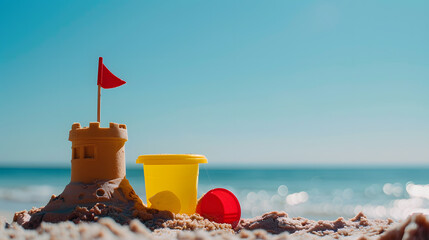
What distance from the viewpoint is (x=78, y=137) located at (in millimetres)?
3344

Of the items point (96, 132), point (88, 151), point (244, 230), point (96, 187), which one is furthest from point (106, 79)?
point (244, 230)

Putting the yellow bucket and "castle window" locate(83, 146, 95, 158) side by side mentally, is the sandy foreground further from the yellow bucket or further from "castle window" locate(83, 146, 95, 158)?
"castle window" locate(83, 146, 95, 158)

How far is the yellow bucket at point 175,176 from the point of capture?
3.55m

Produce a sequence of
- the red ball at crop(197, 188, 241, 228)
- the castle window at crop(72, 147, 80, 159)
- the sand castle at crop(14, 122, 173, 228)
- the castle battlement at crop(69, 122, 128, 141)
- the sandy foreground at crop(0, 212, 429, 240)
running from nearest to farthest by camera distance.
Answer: the sandy foreground at crop(0, 212, 429, 240) < the sand castle at crop(14, 122, 173, 228) < the castle battlement at crop(69, 122, 128, 141) < the castle window at crop(72, 147, 80, 159) < the red ball at crop(197, 188, 241, 228)

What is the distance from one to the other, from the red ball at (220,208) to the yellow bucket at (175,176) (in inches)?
4.9

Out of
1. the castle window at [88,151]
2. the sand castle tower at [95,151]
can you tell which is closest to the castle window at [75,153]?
the sand castle tower at [95,151]

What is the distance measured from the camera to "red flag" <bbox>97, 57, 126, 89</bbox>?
3.61 metres

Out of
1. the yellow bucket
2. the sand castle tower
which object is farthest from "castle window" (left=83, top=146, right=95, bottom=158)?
the yellow bucket

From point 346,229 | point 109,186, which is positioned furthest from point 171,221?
point 346,229

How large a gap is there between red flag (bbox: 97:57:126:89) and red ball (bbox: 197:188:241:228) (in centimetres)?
142

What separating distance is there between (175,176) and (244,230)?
1.60 meters

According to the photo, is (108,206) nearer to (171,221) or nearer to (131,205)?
(131,205)

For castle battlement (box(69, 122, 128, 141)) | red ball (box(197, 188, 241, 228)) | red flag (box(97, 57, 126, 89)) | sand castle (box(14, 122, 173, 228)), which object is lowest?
red ball (box(197, 188, 241, 228))

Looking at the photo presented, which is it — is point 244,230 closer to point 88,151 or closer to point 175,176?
point 175,176
